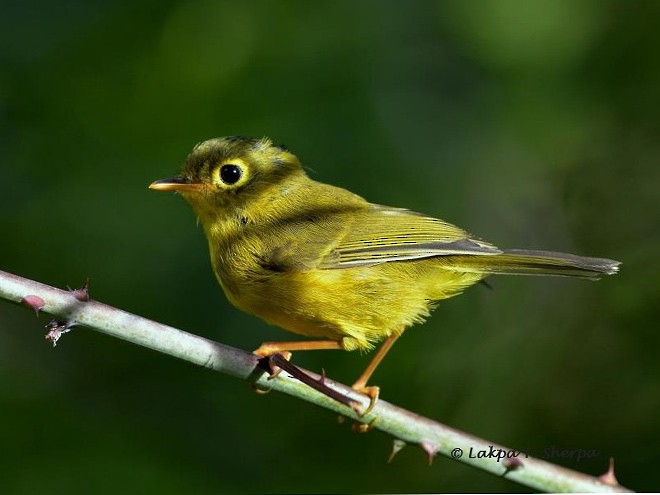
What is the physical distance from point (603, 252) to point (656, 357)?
2.88 ft

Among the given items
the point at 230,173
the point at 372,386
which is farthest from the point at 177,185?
the point at 372,386

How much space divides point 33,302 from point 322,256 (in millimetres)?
1629

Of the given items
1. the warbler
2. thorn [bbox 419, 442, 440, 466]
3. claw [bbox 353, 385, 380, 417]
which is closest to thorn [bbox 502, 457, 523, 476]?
thorn [bbox 419, 442, 440, 466]

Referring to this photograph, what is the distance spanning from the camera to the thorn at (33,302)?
239cm

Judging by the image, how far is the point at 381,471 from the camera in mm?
4527

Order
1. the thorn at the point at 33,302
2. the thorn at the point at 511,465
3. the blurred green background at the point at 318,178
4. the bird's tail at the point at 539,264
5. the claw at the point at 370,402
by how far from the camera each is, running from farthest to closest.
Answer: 1. the blurred green background at the point at 318,178
2. the bird's tail at the point at 539,264
3. the claw at the point at 370,402
4. the thorn at the point at 511,465
5. the thorn at the point at 33,302

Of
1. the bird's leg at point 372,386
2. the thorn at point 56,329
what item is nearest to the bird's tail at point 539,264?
the bird's leg at point 372,386

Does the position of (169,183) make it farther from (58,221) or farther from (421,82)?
(421,82)

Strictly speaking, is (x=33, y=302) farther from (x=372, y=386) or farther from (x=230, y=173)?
(x=372, y=386)

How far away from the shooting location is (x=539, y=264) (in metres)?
3.52

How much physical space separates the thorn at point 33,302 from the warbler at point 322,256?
120cm

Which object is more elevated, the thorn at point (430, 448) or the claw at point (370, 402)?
the claw at point (370, 402)

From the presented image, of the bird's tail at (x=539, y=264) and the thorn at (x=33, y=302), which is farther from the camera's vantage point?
the bird's tail at (x=539, y=264)

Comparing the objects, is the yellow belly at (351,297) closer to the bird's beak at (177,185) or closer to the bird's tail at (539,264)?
the bird's tail at (539,264)
